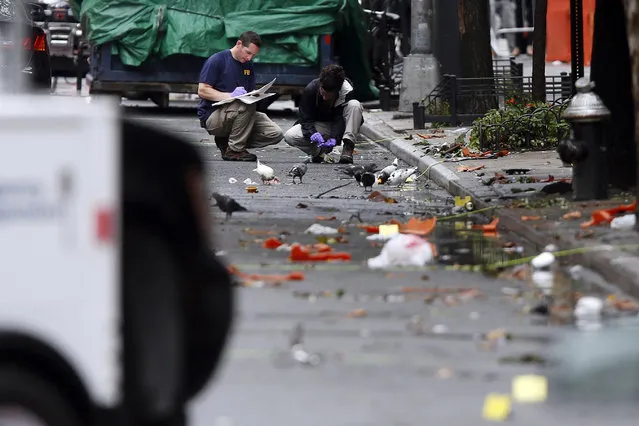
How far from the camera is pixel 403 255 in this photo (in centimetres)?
977

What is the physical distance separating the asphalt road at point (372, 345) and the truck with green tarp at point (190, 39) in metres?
12.3

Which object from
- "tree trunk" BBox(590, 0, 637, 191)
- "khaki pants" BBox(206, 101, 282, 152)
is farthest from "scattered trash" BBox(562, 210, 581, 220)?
"khaki pants" BBox(206, 101, 282, 152)

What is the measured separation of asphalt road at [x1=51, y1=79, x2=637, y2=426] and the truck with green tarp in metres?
12.3

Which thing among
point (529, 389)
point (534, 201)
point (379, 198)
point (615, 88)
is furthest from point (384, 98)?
point (529, 389)

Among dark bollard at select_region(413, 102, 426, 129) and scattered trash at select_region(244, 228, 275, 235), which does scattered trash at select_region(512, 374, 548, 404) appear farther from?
dark bollard at select_region(413, 102, 426, 129)

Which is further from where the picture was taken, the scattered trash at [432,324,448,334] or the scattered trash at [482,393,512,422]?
the scattered trash at [432,324,448,334]

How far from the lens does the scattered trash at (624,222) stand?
1038 cm

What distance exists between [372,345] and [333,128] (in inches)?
435

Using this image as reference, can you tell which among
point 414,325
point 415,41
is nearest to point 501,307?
point 414,325

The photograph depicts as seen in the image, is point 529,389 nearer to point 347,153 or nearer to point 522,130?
point 522,130

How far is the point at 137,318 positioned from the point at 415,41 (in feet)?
64.4

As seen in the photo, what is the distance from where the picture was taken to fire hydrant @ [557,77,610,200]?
11758 mm

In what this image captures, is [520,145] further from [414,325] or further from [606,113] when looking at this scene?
[414,325]

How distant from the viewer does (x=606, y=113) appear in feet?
38.6
